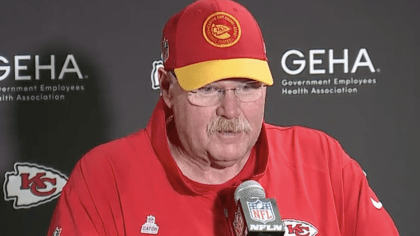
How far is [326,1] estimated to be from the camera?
183 centimetres

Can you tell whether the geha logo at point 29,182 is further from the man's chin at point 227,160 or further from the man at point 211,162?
the man's chin at point 227,160

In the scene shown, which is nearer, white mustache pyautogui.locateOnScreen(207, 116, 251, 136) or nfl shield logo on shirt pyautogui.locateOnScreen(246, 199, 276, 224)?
nfl shield logo on shirt pyautogui.locateOnScreen(246, 199, 276, 224)

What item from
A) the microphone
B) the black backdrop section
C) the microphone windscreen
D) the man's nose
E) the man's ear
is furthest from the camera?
the black backdrop section

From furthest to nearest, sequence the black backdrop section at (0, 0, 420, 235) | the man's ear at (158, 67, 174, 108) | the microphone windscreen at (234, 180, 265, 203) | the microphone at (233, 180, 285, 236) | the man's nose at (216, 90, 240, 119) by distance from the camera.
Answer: the black backdrop section at (0, 0, 420, 235) < the man's ear at (158, 67, 174, 108) < the man's nose at (216, 90, 240, 119) < the microphone windscreen at (234, 180, 265, 203) < the microphone at (233, 180, 285, 236)

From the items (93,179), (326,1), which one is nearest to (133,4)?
(326,1)

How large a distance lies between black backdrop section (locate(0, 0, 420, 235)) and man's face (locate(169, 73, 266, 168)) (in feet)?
2.10

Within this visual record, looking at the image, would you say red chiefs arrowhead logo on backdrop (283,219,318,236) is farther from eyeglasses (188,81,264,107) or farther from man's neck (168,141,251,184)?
eyeglasses (188,81,264,107)

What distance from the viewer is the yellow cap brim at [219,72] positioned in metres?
1.13

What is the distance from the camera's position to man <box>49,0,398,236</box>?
1.16 metres

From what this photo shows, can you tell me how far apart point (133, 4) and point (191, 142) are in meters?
0.74

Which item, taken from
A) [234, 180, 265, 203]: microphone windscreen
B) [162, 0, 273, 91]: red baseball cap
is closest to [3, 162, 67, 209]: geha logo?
[162, 0, 273, 91]: red baseball cap

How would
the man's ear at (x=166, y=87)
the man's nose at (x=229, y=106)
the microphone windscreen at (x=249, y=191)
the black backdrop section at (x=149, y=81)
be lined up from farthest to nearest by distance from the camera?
1. the black backdrop section at (x=149, y=81)
2. the man's ear at (x=166, y=87)
3. the man's nose at (x=229, y=106)
4. the microphone windscreen at (x=249, y=191)

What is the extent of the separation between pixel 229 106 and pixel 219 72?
2.3 inches

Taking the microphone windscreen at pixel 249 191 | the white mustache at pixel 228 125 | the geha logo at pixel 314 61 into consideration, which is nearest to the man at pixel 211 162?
the white mustache at pixel 228 125
